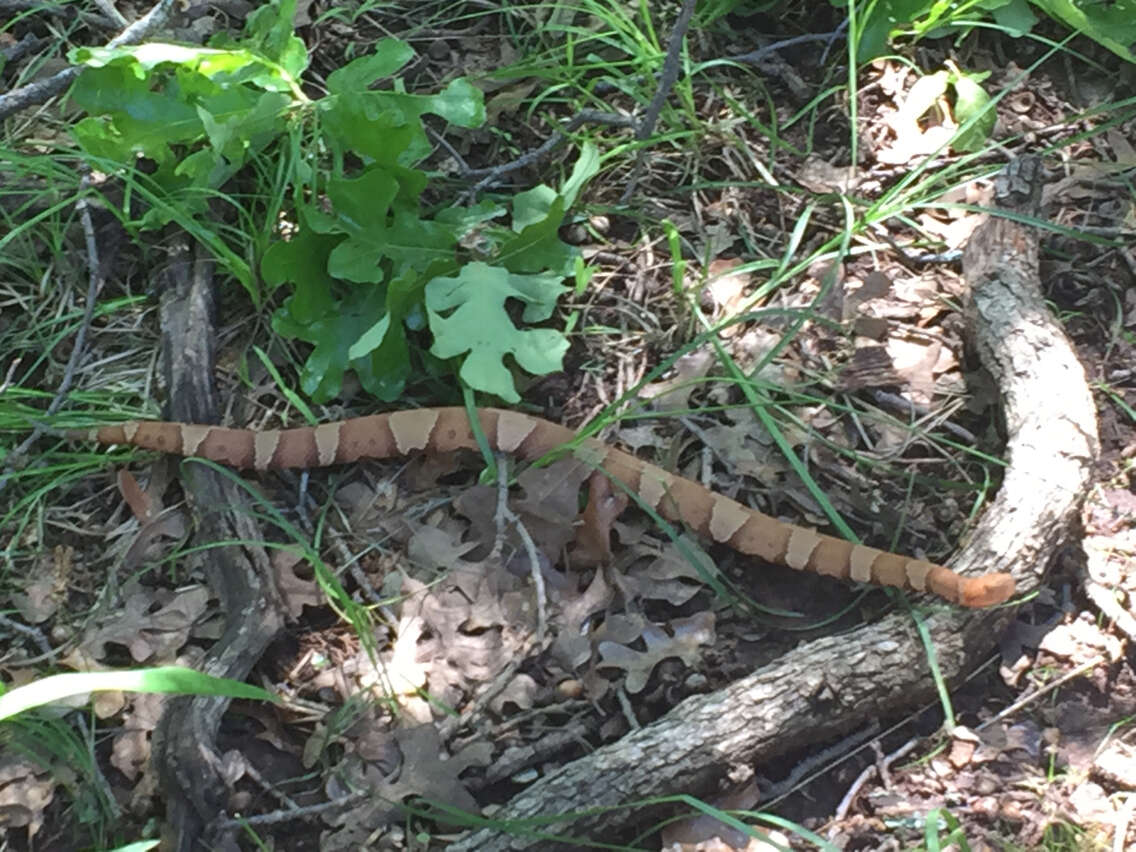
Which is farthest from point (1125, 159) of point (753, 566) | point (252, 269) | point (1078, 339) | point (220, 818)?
point (220, 818)

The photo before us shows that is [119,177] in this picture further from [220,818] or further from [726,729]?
[726,729]

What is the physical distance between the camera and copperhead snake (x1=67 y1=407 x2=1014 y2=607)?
2410 millimetres

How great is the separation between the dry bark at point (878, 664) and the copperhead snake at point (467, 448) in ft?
1.01

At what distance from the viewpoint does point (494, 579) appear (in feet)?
8.04

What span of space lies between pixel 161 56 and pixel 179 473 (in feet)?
3.55

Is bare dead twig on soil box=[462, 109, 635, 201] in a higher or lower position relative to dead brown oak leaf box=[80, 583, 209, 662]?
higher

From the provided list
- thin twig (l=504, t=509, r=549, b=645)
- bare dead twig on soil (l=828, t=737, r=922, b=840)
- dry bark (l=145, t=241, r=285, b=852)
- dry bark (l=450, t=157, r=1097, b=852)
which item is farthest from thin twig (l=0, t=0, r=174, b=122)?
bare dead twig on soil (l=828, t=737, r=922, b=840)

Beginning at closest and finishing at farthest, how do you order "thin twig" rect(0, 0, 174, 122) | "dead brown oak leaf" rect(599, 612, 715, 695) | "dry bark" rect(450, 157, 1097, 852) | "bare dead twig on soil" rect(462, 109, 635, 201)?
"dry bark" rect(450, 157, 1097, 852), "dead brown oak leaf" rect(599, 612, 715, 695), "thin twig" rect(0, 0, 174, 122), "bare dead twig on soil" rect(462, 109, 635, 201)

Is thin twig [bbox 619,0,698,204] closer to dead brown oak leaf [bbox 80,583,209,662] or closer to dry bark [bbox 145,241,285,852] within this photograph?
dry bark [bbox 145,241,285,852]

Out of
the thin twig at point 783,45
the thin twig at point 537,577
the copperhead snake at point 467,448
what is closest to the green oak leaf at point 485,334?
the copperhead snake at point 467,448

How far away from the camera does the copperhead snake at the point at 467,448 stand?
241 centimetres

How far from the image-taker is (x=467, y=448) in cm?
264

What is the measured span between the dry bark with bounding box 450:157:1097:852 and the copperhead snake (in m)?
0.31

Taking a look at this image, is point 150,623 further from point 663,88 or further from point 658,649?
point 663,88
